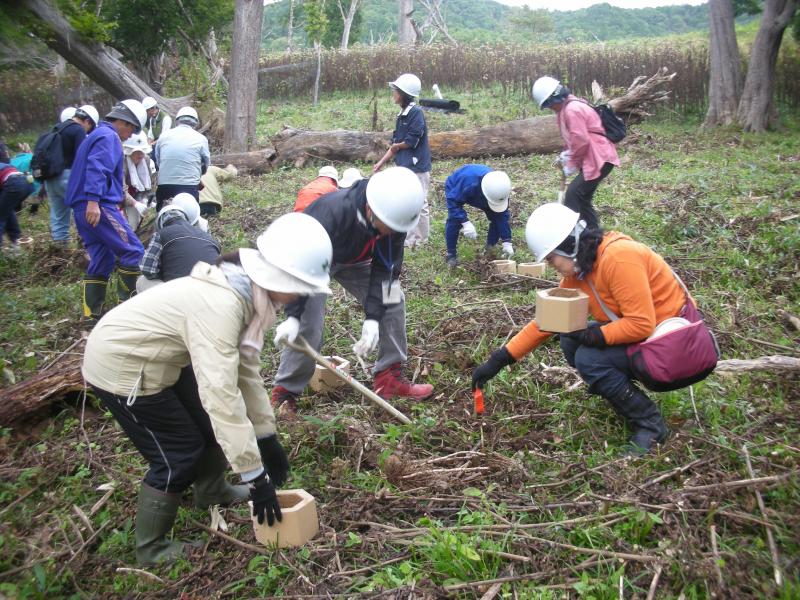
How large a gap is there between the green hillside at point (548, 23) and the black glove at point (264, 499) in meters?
33.8

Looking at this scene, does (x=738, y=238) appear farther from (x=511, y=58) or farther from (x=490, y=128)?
(x=511, y=58)

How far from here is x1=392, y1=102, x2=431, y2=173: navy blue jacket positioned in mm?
6855

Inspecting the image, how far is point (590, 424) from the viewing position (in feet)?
11.2

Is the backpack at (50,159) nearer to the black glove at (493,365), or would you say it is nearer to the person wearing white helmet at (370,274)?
the person wearing white helmet at (370,274)

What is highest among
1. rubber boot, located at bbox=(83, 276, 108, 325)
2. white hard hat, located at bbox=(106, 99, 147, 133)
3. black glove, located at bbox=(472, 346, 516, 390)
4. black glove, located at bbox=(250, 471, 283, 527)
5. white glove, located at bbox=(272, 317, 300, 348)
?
white hard hat, located at bbox=(106, 99, 147, 133)

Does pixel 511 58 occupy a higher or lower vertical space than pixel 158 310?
higher

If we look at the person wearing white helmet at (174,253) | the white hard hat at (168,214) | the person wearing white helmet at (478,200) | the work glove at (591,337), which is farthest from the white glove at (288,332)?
the person wearing white helmet at (478,200)

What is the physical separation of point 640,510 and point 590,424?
0.93 meters

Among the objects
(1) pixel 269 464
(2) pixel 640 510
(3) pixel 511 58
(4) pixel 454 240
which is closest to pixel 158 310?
(1) pixel 269 464

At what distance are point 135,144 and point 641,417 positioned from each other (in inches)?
209

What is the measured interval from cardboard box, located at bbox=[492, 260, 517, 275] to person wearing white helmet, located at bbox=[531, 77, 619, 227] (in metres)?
0.84

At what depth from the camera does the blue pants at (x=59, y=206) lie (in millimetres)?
7152

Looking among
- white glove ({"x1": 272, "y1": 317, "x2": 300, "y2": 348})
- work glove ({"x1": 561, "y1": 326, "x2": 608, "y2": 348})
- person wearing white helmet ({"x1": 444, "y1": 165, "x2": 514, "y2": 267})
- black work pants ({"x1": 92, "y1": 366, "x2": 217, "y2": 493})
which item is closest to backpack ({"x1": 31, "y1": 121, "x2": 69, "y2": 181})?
person wearing white helmet ({"x1": 444, "y1": 165, "x2": 514, "y2": 267})

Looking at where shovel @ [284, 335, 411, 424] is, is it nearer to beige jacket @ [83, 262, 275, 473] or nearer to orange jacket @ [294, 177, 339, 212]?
beige jacket @ [83, 262, 275, 473]
